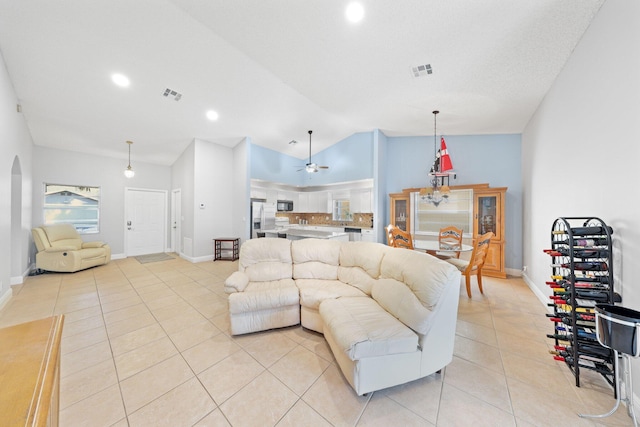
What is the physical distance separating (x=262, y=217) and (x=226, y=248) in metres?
1.33

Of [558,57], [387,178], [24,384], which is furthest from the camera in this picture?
[387,178]

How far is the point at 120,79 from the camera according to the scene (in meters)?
3.63

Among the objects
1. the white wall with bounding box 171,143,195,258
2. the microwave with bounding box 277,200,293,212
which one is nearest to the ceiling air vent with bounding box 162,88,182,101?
the white wall with bounding box 171,143,195,258

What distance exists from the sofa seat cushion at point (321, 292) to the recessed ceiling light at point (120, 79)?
425cm

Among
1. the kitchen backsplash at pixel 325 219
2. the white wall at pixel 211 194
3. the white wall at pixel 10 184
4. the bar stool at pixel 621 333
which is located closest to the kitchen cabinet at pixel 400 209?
the kitchen backsplash at pixel 325 219

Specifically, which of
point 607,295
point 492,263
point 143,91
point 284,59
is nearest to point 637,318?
point 607,295

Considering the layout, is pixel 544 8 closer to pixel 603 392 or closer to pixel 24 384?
pixel 603 392

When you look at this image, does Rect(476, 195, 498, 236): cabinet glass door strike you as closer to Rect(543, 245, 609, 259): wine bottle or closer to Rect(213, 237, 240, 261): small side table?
Rect(543, 245, 609, 259): wine bottle

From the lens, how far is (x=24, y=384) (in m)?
0.79

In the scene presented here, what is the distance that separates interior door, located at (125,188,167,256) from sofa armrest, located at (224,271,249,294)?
613cm

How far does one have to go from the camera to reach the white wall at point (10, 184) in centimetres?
306

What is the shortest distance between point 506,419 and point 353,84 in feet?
13.4

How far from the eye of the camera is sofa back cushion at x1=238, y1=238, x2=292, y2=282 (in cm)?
301

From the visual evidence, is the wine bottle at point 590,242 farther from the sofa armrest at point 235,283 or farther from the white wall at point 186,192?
the white wall at point 186,192
